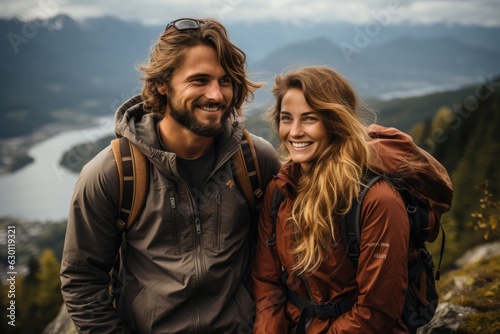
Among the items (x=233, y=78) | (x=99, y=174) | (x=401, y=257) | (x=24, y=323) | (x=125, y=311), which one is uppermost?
(x=233, y=78)

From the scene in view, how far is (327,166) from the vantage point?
11.4 ft

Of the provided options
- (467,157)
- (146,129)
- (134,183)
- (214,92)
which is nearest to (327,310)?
(134,183)

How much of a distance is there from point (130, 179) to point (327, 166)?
71.4 inches

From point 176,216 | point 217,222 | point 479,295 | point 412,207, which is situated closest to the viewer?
point 412,207

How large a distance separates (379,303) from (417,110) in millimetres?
169064

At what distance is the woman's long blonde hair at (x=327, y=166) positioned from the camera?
3.32 m

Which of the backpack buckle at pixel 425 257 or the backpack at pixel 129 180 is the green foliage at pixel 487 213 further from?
the backpack at pixel 129 180

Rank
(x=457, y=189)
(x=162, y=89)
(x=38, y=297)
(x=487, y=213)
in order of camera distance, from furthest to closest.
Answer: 1. (x=457, y=189)
2. (x=38, y=297)
3. (x=487, y=213)
4. (x=162, y=89)

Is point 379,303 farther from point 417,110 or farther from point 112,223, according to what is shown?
point 417,110

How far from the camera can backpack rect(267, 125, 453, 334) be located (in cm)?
314

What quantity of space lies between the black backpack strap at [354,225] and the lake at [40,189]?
117170 millimetres

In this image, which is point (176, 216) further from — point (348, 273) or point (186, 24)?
point (186, 24)

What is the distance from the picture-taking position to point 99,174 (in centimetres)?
356

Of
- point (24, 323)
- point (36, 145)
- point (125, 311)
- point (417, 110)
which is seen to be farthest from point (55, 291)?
point (36, 145)
